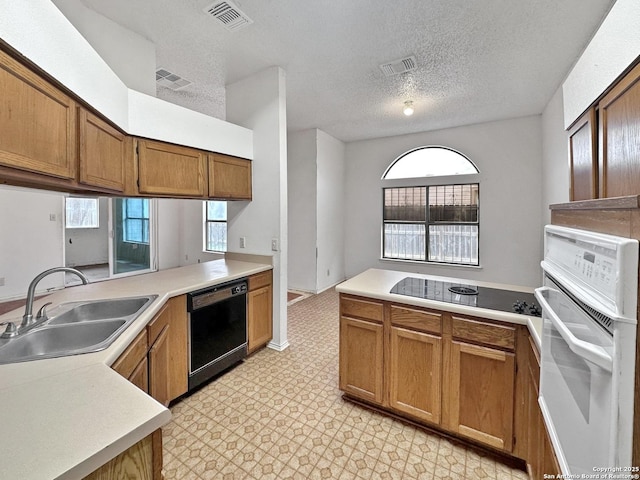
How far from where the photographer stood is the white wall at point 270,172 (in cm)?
303

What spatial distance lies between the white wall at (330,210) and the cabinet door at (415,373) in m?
3.39

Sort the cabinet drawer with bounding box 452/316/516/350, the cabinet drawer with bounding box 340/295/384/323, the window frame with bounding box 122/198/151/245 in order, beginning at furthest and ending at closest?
the window frame with bounding box 122/198/151/245 < the cabinet drawer with bounding box 340/295/384/323 < the cabinet drawer with bounding box 452/316/516/350

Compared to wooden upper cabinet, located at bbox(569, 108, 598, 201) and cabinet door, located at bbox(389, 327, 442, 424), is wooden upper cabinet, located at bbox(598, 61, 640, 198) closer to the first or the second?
wooden upper cabinet, located at bbox(569, 108, 598, 201)

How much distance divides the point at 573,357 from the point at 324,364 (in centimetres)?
227

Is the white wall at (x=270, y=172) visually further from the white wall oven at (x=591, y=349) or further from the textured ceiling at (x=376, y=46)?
the white wall oven at (x=591, y=349)

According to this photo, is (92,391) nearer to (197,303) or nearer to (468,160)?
(197,303)

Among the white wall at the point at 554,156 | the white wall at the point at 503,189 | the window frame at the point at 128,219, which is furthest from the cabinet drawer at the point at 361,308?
the window frame at the point at 128,219

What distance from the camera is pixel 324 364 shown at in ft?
9.14

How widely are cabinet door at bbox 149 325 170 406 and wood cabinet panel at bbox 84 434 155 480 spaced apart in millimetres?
992

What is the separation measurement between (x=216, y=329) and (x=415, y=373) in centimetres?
160

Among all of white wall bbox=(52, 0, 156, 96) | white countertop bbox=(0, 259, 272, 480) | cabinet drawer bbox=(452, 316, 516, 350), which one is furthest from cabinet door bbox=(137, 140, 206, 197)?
cabinet drawer bbox=(452, 316, 516, 350)

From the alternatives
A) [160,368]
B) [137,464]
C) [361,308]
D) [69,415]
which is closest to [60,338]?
[160,368]

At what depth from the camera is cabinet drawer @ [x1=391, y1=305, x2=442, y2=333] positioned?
1.76 meters

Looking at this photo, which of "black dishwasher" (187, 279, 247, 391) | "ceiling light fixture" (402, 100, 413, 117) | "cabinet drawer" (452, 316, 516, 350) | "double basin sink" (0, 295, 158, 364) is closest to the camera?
"double basin sink" (0, 295, 158, 364)
